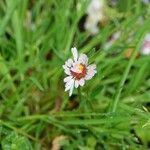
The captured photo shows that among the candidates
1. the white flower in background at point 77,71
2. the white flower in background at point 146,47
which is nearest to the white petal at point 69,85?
the white flower in background at point 77,71

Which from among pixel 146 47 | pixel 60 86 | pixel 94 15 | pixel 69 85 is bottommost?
pixel 69 85

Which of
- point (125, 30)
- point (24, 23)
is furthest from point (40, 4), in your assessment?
point (125, 30)

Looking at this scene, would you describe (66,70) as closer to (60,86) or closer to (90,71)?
(90,71)

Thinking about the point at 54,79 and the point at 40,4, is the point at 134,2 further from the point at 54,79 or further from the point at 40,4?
the point at 54,79

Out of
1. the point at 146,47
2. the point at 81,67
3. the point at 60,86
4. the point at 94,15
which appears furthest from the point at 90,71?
the point at 94,15

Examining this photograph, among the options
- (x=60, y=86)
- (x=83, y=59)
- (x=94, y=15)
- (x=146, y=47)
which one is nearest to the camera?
(x=83, y=59)
